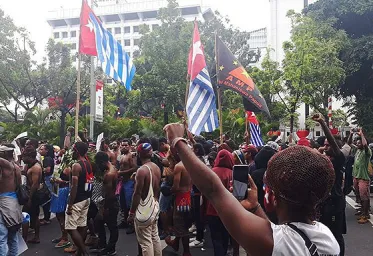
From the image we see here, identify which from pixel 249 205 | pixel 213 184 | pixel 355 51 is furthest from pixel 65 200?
pixel 355 51

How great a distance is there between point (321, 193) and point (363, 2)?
81.3 feet

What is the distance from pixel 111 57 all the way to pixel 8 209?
6169 millimetres

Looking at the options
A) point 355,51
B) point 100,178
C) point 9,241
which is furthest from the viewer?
point 355,51

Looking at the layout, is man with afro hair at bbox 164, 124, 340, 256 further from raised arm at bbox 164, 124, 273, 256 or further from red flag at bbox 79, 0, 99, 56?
red flag at bbox 79, 0, 99, 56

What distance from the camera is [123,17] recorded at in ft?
298

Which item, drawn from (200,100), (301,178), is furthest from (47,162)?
(301,178)

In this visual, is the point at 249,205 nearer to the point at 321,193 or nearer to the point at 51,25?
the point at 321,193

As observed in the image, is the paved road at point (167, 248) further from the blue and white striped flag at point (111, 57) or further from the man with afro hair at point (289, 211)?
the man with afro hair at point (289, 211)

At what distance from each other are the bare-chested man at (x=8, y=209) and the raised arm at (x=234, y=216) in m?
3.70

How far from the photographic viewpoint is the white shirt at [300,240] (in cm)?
158

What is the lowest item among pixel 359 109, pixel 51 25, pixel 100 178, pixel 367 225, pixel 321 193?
pixel 367 225

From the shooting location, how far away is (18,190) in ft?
16.7

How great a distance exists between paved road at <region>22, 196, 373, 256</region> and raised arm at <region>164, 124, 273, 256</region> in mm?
5083

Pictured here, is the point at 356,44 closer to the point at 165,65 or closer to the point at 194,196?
the point at 165,65
